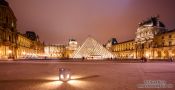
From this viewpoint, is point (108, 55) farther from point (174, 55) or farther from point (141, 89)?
point (141, 89)

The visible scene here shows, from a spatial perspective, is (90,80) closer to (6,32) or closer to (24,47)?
(6,32)

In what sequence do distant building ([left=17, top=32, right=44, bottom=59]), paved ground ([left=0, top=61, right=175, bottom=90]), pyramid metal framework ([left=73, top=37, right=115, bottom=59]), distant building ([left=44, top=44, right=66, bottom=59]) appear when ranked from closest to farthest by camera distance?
paved ground ([left=0, top=61, right=175, bottom=90])
pyramid metal framework ([left=73, top=37, right=115, bottom=59])
distant building ([left=17, top=32, right=44, bottom=59])
distant building ([left=44, top=44, right=66, bottom=59])

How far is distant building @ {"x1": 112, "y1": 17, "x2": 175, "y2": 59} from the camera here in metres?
55.5

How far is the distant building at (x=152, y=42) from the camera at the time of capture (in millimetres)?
55531

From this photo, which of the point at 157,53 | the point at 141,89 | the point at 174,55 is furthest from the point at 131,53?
the point at 141,89

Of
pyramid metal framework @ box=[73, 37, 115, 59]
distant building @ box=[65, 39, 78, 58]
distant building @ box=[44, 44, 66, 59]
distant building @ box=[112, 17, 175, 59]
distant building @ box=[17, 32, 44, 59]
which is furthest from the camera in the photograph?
distant building @ box=[65, 39, 78, 58]

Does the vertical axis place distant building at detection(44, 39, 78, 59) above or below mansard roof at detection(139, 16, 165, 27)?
below

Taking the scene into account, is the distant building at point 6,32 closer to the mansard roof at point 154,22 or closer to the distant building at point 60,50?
the mansard roof at point 154,22

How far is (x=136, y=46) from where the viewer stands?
79.3 metres

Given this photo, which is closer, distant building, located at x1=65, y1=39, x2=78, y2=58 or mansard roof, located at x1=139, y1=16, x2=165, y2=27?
mansard roof, located at x1=139, y1=16, x2=165, y2=27

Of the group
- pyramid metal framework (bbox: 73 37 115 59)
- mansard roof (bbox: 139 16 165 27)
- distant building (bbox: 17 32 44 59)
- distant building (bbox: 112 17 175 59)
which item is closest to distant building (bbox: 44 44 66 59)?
distant building (bbox: 17 32 44 59)

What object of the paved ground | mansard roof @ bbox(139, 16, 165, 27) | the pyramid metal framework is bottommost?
the paved ground

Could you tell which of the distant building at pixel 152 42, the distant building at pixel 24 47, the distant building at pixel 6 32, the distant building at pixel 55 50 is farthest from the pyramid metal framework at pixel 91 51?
the distant building at pixel 55 50

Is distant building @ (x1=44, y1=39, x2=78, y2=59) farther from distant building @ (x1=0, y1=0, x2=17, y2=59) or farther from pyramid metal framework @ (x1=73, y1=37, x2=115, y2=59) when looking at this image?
pyramid metal framework @ (x1=73, y1=37, x2=115, y2=59)
